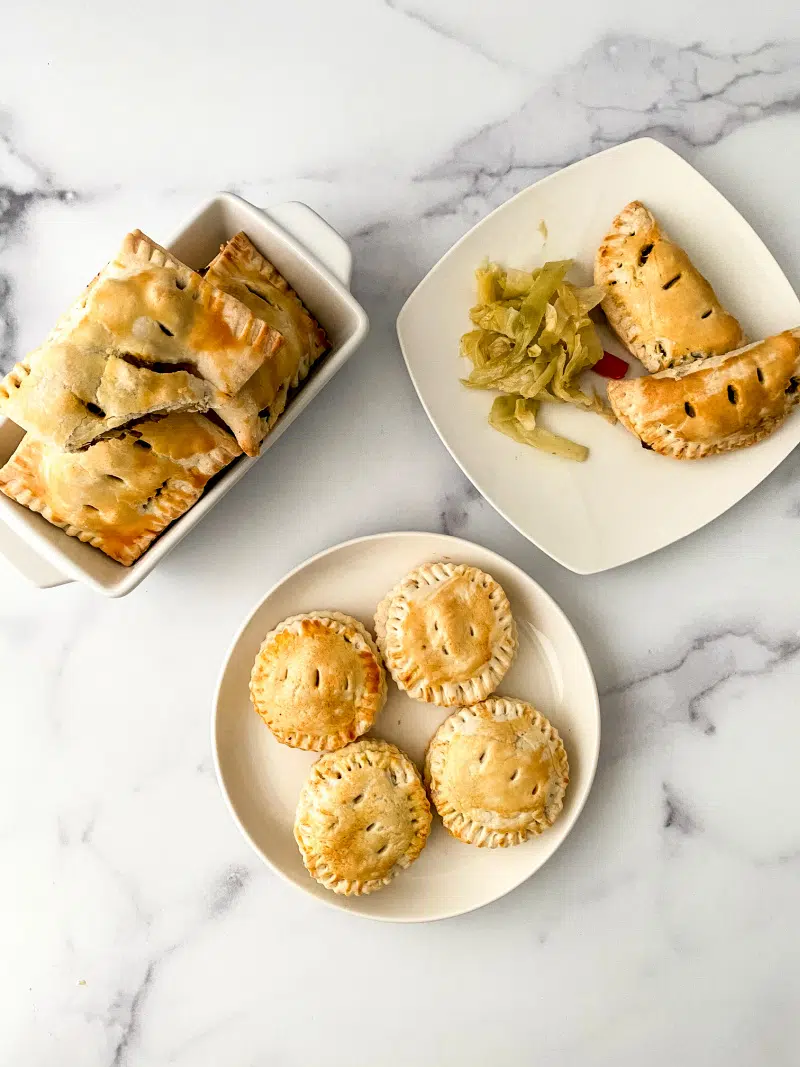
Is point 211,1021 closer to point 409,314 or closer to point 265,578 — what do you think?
point 265,578

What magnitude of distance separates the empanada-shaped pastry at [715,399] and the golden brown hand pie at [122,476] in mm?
859

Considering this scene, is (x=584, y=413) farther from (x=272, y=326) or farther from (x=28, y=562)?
(x=28, y=562)

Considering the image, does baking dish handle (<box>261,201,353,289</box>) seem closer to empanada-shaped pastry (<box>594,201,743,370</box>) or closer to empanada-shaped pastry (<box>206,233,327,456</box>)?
empanada-shaped pastry (<box>206,233,327,456</box>)

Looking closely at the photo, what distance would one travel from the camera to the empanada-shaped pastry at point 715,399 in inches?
70.9

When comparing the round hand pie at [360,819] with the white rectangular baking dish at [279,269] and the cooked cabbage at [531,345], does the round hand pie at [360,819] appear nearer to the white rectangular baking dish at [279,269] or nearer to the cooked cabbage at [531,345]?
the white rectangular baking dish at [279,269]

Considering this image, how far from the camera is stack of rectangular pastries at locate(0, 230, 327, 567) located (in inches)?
56.1

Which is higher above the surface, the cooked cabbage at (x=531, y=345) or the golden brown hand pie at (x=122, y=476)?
the golden brown hand pie at (x=122, y=476)

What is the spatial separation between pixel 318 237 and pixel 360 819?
3.90 ft

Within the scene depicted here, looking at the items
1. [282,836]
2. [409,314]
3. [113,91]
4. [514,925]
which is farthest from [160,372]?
[514,925]

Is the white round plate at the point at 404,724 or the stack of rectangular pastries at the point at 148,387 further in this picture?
the white round plate at the point at 404,724

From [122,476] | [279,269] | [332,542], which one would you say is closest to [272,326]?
[279,269]

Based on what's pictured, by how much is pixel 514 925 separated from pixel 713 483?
3.65 ft

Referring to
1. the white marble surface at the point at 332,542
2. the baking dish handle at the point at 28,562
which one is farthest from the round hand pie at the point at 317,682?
the baking dish handle at the point at 28,562

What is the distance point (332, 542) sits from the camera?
6.56 feet
